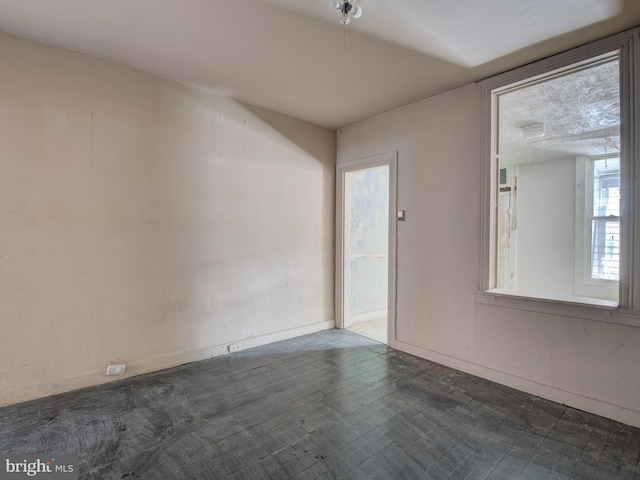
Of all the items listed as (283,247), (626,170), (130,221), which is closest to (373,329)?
(283,247)

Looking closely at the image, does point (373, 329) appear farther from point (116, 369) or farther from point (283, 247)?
point (116, 369)

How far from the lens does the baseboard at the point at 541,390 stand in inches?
85.8

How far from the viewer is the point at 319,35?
2.25 m

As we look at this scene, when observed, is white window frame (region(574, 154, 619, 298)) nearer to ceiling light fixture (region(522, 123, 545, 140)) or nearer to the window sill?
ceiling light fixture (region(522, 123, 545, 140))

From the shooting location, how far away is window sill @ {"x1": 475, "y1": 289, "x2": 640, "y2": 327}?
2.19 m

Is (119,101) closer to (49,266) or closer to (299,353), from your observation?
(49,266)

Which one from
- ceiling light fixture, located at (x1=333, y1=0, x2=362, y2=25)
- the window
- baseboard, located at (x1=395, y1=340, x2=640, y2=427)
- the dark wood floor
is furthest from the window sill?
the window

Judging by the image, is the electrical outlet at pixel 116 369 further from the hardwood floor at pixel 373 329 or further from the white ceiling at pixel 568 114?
the white ceiling at pixel 568 114

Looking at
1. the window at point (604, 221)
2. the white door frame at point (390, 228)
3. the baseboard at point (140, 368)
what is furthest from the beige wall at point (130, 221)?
the window at point (604, 221)

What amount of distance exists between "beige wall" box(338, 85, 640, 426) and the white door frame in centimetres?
7

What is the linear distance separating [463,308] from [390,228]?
1.14 metres

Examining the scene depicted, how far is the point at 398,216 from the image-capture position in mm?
3543

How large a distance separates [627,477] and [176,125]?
406 centimetres

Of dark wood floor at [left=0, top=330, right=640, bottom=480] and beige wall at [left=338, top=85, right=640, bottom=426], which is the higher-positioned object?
beige wall at [left=338, top=85, right=640, bottom=426]
